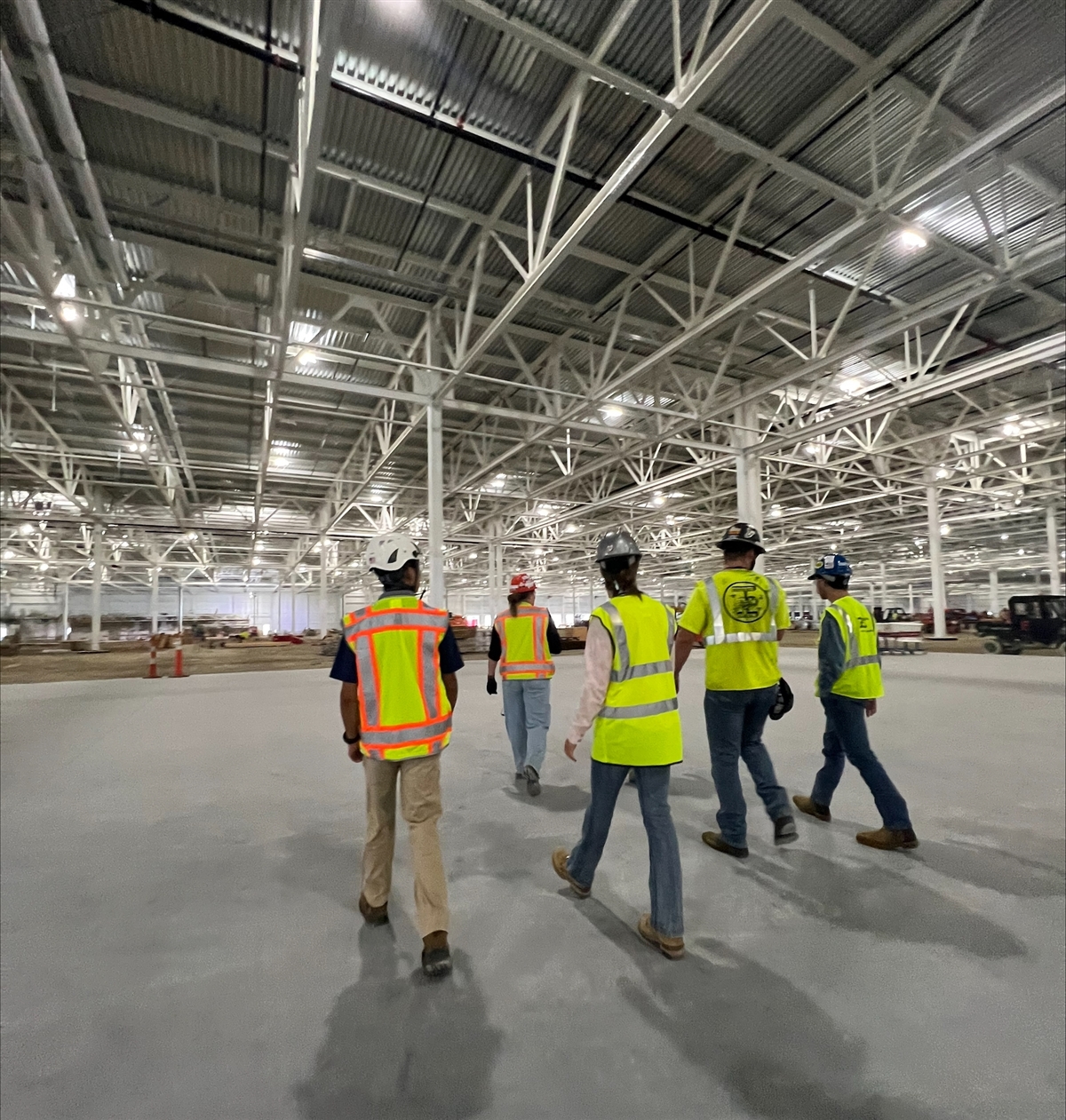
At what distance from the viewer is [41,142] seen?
6.17m

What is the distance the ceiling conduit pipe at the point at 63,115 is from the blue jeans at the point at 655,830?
742 centimetres

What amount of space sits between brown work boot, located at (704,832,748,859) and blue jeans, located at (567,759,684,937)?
3.48 feet

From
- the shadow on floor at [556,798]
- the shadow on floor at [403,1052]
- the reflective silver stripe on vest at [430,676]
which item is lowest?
the shadow on floor at [556,798]

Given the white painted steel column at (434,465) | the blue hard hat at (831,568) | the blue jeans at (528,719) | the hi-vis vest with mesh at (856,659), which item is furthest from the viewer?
the white painted steel column at (434,465)

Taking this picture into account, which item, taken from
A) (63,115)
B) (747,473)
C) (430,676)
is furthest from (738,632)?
(747,473)

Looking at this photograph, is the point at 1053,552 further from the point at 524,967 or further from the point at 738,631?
the point at 524,967

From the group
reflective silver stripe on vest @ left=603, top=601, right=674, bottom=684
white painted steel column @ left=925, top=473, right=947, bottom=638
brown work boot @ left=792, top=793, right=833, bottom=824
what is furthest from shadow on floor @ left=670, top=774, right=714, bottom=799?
white painted steel column @ left=925, top=473, right=947, bottom=638

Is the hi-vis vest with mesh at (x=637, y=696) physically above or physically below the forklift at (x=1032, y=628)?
above

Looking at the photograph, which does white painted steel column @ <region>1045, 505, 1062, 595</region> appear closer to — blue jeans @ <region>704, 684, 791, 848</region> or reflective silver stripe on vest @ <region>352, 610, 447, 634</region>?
blue jeans @ <region>704, 684, 791, 848</region>

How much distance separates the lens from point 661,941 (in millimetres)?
2521

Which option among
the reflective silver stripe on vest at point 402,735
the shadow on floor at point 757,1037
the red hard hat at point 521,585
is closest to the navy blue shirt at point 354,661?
the reflective silver stripe on vest at point 402,735

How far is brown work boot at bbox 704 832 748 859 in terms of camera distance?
347 centimetres

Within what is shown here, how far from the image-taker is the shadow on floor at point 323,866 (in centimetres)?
317

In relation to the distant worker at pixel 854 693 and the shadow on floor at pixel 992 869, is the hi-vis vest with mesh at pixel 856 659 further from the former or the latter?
the shadow on floor at pixel 992 869
